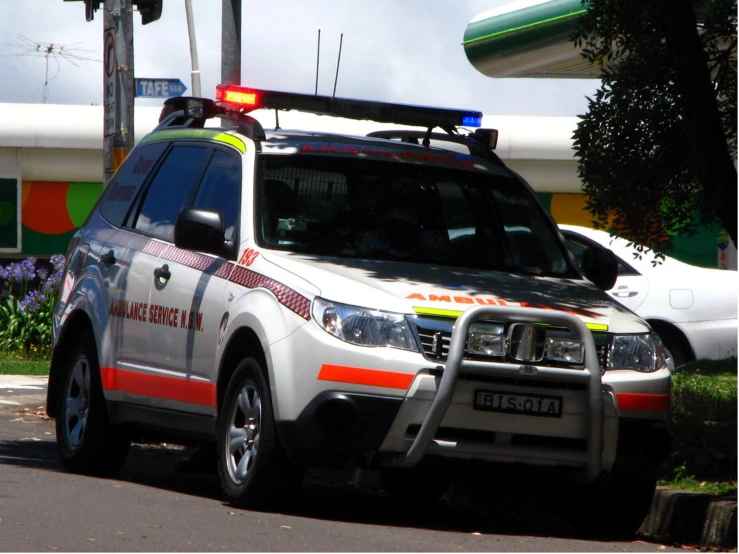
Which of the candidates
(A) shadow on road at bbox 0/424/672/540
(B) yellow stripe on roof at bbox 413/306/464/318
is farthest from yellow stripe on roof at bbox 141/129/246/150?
(A) shadow on road at bbox 0/424/672/540

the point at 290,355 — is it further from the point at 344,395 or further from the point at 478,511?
the point at 478,511

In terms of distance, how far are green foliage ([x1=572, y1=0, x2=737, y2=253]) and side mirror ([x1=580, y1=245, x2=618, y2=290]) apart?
0.65 meters

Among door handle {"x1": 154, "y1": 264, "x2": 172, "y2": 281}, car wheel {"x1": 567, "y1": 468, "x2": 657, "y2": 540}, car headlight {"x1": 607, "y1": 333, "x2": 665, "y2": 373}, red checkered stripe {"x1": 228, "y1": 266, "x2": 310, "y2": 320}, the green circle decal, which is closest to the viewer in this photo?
red checkered stripe {"x1": 228, "y1": 266, "x2": 310, "y2": 320}

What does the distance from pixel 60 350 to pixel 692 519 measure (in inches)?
152

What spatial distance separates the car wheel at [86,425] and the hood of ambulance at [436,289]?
1.68 metres

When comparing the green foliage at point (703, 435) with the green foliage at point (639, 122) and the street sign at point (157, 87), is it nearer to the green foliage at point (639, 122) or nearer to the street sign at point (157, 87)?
the green foliage at point (639, 122)

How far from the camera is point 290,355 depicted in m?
6.39

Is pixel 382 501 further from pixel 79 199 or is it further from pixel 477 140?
pixel 79 199

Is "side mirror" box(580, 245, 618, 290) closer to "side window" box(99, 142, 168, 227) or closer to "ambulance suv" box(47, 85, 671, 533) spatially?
"ambulance suv" box(47, 85, 671, 533)

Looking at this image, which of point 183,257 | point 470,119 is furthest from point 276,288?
point 470,119

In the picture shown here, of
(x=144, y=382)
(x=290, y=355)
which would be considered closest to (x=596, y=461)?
(x=290, y=355)

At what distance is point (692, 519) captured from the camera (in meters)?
6.90

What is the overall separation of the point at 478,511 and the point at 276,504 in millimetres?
1764

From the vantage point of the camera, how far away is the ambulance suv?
20.7 feet
